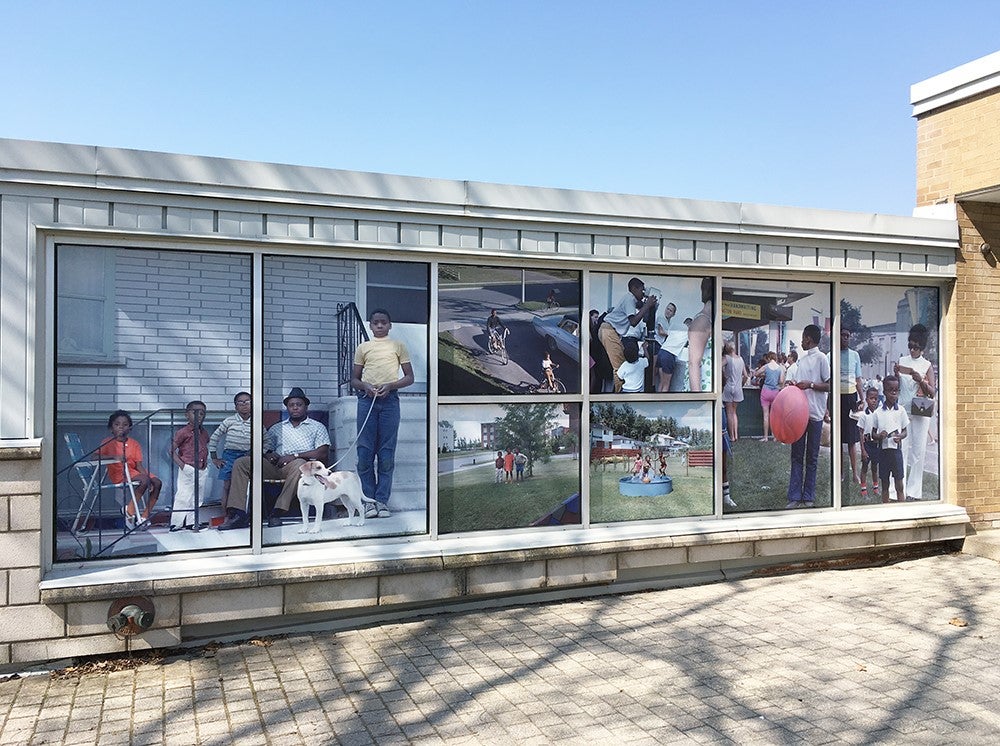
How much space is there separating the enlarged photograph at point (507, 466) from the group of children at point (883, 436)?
9.61 ft

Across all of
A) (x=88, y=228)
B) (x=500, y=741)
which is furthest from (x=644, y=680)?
(x=88, y=228)

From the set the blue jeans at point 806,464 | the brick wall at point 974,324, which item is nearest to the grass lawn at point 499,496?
the blue jeans at point 806,464

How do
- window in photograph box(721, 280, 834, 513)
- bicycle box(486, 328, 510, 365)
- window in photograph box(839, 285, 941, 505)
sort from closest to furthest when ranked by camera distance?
bicycle box(486, 328, 510, 365) < window in photograph box(721, 280, 834, 513) < window in photograph box(839, 285, 941, 505)

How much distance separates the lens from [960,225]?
7.90m

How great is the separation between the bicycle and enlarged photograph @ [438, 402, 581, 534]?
0.38 m

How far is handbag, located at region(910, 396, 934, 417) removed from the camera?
7.86 metres

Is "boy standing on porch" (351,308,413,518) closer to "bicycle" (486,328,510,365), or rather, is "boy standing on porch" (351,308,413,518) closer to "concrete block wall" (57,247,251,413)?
"bicycle" (486,328,510,365)

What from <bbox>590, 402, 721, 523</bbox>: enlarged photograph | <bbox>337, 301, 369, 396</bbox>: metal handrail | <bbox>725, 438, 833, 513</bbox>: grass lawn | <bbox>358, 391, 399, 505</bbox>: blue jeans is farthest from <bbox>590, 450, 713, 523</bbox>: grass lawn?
<bbox>337, 301, 369, 396</bbox>: metal handrail

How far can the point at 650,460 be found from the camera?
271 inches

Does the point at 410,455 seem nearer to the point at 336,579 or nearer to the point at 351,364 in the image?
the point at 351,364

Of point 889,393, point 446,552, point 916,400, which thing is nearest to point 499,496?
point 446,552

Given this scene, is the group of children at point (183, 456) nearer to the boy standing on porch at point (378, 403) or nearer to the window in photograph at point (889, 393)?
the boy standing on porch at point (378, 403)

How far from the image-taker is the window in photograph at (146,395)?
17.3 feet

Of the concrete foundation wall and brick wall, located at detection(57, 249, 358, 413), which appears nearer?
the concrete foundation wall
